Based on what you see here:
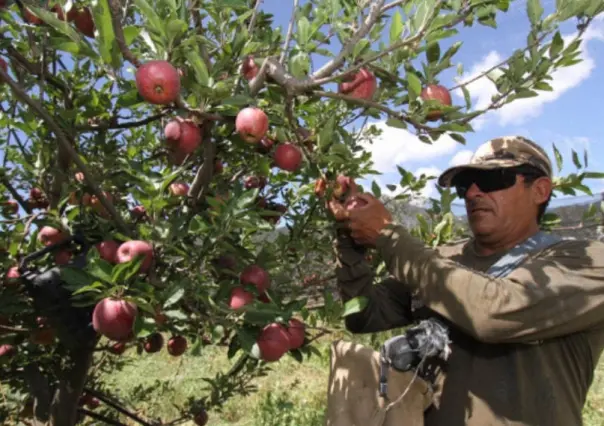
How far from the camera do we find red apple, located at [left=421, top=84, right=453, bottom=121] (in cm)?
141

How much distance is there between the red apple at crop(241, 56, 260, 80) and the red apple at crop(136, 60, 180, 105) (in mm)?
328

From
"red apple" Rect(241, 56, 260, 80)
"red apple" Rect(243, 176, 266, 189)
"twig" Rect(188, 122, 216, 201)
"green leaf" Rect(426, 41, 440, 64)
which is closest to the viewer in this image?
"green leaf" Rect(426, 41, 440, 64)

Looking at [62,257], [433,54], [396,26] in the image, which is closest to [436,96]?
[433,54]

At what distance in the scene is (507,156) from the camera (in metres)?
1.85

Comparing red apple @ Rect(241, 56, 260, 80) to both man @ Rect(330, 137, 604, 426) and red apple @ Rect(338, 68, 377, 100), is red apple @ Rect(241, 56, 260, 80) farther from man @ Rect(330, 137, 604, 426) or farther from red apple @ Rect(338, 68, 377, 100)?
man @ Rect(330, 137, 604, 426)

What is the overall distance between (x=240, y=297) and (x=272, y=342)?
0.48 ft

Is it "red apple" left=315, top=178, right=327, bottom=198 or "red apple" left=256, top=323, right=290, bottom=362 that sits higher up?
"red apple" left=315, top=178, right=327, bottom=198

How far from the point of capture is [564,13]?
4.52ft

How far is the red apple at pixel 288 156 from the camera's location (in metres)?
1.65

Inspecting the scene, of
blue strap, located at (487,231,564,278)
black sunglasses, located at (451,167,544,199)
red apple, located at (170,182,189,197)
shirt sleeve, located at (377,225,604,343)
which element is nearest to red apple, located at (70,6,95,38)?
red apple, located at (170,182,189,197)

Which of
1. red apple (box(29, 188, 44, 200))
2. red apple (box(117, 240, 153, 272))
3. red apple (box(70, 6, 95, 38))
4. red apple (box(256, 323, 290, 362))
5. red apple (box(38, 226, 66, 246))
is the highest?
red apple (box(70, 6, 95, 38))

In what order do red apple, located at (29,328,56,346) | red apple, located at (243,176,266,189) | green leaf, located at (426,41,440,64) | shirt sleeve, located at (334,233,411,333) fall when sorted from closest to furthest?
1. green leaf, located at (426,41,440,64)
2. shirt sleeve, located at (334,233,411,333)
3. red apple, located at (29,328,56,346)
4. red apple, located at (243,176,266,189)

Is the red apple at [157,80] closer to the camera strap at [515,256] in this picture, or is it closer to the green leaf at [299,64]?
the green leaf at [299,64]

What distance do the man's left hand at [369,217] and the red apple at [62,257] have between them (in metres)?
0.94
